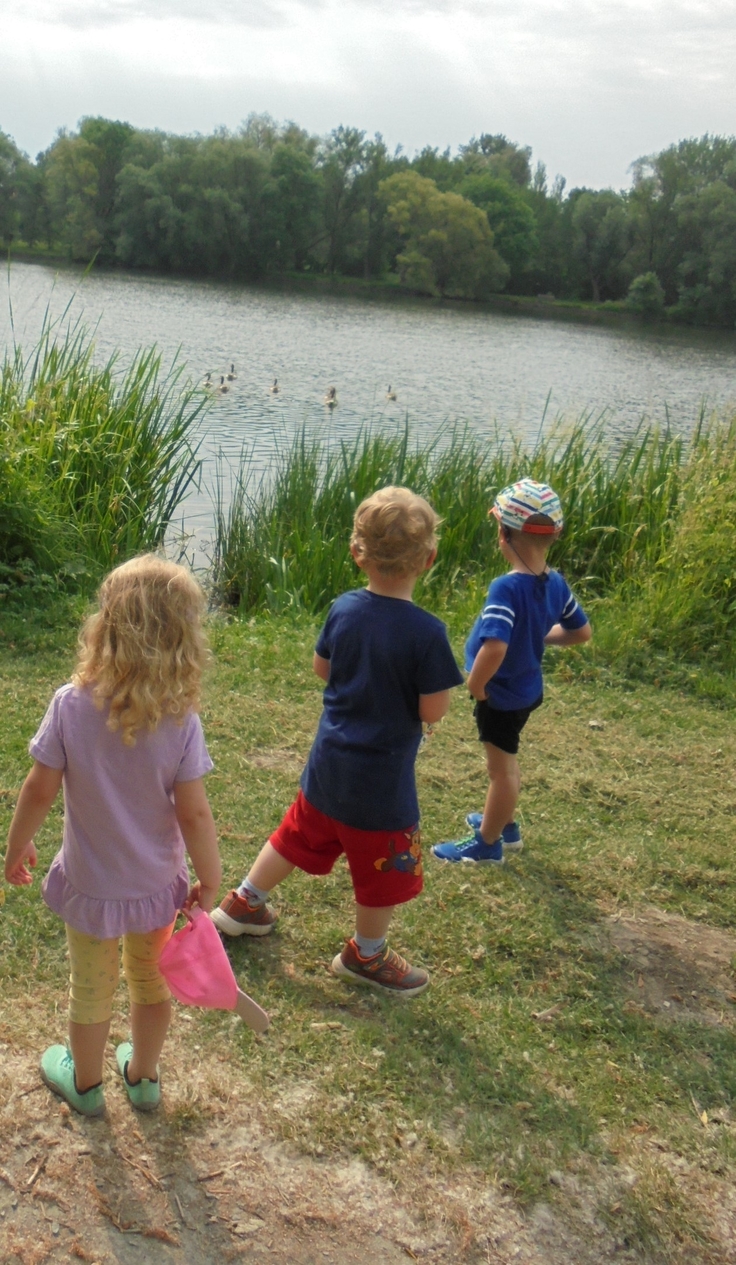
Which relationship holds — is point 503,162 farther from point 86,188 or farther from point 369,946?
point 369,946

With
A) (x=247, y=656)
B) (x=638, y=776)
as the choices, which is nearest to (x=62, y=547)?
(x=247, y=656)

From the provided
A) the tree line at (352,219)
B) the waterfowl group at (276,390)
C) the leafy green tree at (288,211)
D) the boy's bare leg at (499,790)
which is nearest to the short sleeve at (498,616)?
the boy's bare leg at (499,790)

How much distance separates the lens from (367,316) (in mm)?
33094

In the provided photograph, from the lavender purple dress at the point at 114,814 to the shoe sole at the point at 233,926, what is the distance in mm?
849

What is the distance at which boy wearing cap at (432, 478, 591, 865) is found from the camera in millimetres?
3178

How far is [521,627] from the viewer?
10.8ft

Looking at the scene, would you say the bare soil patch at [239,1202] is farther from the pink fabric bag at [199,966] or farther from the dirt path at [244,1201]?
the pink fabric bag at [199,966]

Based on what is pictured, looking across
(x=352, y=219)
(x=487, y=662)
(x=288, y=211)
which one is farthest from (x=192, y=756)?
(x=352, y=219)

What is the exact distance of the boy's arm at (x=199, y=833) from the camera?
2020mm

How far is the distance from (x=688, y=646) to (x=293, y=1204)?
4.67m

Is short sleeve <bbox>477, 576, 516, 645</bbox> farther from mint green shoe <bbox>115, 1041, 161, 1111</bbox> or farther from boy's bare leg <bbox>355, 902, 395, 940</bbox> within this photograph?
mint green shoe <bbox>115, 1041, 161, 1111</bbox>

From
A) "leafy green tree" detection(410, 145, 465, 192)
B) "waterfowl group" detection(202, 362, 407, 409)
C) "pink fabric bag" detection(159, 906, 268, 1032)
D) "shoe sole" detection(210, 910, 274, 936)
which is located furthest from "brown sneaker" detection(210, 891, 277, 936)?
"leafy green tree" detection(410, 145, 465, 192)

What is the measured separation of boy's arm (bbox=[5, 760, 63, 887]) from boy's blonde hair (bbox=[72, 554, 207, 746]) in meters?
0.19

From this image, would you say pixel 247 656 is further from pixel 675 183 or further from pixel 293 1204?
pixel 675 183
